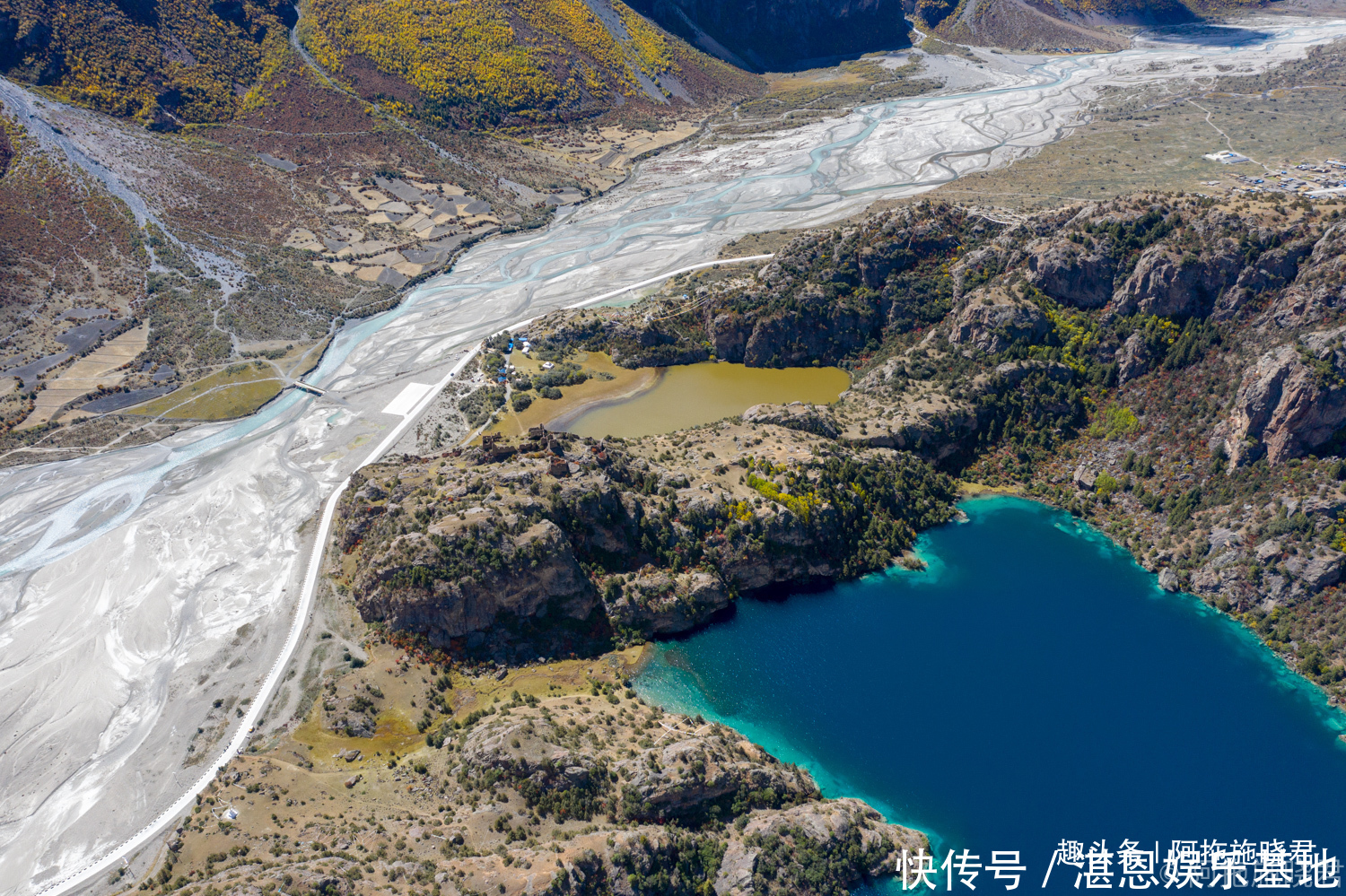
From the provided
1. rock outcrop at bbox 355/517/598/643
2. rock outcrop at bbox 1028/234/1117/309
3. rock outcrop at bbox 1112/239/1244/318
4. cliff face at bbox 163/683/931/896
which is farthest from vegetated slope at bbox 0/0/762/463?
rock outcrop at bbox 1112/239/1244/318

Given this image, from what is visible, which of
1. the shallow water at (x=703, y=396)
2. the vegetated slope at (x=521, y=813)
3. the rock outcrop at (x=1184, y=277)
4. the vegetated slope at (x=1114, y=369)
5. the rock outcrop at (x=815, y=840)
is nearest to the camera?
the vegetated slope at (x=521, y=813)

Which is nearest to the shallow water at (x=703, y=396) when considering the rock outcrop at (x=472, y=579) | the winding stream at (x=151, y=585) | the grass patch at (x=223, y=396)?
the winding stream at (x=151, y=585)

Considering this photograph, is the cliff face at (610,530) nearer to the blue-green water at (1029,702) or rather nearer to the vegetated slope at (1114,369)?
the vegetated slope at (1114,369)

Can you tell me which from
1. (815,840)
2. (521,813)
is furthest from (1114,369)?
(521,813)

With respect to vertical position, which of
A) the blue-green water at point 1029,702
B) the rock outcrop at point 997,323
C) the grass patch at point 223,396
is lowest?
the blue-green water at point 1029,702

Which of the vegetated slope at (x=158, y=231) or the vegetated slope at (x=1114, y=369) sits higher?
the vegetated slope at (x=158, y=231)

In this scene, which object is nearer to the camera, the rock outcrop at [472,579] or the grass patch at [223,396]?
the rock outcrop at [472,579]

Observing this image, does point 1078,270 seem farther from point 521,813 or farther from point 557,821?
point 521,813

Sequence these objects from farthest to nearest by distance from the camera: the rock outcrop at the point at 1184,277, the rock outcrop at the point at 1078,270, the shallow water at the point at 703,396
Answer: the shallow water at the point at 703,396 → the rock outcrop at the point at 1078,270 → the rock outcrop at the point at 1184,277

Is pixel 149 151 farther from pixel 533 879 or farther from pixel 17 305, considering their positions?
pixel 533 879
